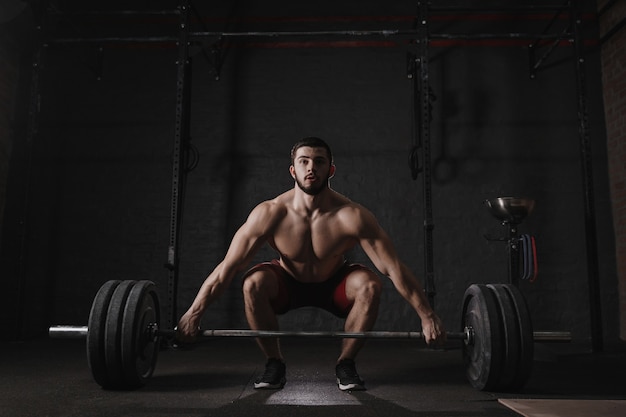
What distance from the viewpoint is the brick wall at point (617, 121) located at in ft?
13.0

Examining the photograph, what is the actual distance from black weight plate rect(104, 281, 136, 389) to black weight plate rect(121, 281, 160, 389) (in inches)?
0.6

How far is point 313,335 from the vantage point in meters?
1.97

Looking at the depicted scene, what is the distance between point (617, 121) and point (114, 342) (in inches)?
154

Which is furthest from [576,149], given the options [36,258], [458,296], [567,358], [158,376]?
[36,258]

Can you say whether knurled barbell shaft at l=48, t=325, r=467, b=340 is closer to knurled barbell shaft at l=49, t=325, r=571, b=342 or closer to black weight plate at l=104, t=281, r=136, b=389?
knurled barbell shaft at l=49, t=325, r=571, b=342

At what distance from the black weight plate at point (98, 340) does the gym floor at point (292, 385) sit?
0.27 feet

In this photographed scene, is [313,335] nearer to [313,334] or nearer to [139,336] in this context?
[313,334]

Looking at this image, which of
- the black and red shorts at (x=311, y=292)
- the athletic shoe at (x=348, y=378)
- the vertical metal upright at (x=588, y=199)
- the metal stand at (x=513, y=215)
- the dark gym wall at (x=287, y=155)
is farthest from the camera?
the dark gym wall at (x=287, y=155)

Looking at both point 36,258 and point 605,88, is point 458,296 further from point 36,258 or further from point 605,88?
point 36,258

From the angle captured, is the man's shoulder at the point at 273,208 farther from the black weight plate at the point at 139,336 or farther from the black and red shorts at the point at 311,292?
the black weight plate at the point at 139,336

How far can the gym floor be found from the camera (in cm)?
180

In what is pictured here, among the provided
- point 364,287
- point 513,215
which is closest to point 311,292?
point 364,287

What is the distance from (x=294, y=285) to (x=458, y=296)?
2.20 m

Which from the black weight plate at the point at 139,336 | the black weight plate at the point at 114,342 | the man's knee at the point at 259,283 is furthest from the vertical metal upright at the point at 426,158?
the black weight plate at the point at 114,342
